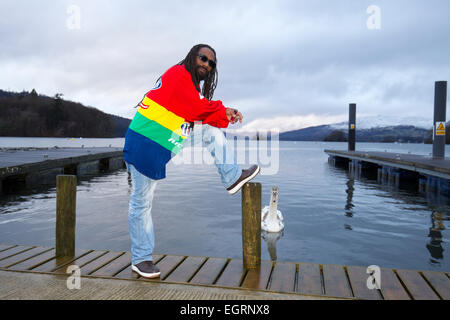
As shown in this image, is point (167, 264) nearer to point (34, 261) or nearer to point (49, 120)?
point (34, 261)

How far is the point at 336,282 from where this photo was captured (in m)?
3.51

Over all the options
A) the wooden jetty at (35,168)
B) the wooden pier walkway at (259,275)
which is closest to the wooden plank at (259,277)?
the wooden pier walkway at (259,275)

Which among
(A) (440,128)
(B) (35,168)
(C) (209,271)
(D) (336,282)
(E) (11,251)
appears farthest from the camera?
(A) (440,128)

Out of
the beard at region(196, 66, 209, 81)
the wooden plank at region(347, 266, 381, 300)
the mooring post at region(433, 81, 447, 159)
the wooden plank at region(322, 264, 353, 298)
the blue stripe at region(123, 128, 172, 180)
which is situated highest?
the mooring post at region(433, 81, 447, 159)

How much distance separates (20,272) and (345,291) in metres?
3.47

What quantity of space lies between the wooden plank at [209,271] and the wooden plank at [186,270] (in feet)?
0.24

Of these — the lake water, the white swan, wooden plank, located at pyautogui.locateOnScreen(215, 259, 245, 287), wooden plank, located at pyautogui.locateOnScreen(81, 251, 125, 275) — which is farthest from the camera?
the white swan

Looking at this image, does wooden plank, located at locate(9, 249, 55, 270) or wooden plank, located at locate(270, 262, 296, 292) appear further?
wooden plank, located at locate(9, 249, 55, 270)

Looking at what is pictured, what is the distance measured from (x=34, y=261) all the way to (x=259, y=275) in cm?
270

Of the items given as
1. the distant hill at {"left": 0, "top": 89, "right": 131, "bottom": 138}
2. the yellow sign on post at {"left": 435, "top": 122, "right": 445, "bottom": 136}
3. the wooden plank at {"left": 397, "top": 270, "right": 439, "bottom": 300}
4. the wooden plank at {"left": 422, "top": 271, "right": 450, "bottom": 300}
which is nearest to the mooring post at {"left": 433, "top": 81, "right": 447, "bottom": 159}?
the yellow sign on post at {"left": 435, "top": 122, "right": 445, "bottom": 136}

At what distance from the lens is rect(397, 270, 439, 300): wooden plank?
3211mm

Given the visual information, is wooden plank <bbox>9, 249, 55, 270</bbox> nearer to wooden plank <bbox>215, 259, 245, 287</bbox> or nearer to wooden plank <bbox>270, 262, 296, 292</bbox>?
wooden plank <bbox>215, 259, 245, 287</bbox>

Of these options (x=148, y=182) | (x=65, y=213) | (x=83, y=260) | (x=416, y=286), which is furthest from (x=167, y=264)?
(x=416, y=286)
